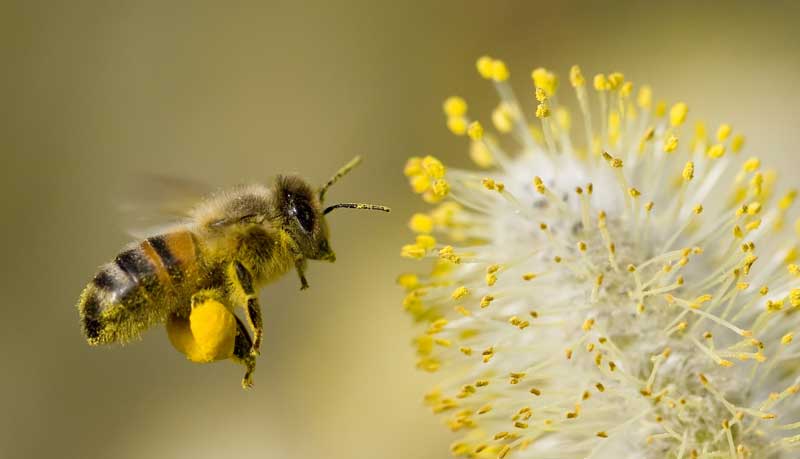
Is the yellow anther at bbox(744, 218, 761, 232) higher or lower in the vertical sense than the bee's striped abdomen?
lower

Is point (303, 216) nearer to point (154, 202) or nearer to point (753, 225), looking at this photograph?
point (154, 202)

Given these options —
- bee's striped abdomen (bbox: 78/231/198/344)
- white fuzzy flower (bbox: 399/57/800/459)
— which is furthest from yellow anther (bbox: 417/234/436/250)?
bee's striped abdomen (bbox: 78/231/198/344)

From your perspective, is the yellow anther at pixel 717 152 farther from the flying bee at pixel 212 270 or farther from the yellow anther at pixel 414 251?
the flying bee at pixel 212 270

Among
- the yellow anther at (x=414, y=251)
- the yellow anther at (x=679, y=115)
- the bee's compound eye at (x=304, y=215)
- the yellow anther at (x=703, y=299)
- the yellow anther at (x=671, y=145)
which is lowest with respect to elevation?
the yellow anther at (x=703, y=299)

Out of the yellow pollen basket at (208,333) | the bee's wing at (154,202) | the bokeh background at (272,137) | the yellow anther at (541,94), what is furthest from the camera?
the bokeh background at (272,137)

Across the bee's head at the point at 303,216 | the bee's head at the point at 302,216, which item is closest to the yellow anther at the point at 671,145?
the bee's head at the point at 303,216

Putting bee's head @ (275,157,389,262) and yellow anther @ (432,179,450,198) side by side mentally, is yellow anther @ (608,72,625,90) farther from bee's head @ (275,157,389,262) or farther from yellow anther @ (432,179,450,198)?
bee's head @ (275,157,389,262)

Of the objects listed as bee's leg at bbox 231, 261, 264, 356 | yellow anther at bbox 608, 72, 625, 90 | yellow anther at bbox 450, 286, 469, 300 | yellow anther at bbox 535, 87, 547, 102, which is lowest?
yellow anther at bbox 450, 286, 469, 300
